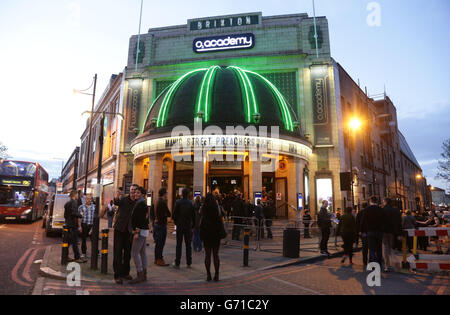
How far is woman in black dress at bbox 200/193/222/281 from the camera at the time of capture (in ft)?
20.6

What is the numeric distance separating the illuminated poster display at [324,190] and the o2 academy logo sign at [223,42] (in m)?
15.0

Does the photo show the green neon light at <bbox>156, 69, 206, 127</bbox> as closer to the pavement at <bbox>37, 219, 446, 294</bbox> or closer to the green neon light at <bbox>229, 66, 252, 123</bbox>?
the green neon light at <bbox>229, 66, 252, 123</bbox>

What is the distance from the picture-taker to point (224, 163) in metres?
23.7

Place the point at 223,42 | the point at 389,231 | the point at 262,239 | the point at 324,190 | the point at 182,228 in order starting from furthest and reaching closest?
the point at 223,42
the point at 324,190
the point at 262,239
the point at 389,231
the point at 182,228

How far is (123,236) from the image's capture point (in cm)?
623

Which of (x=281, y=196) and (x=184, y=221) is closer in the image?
(x=184, y=221)

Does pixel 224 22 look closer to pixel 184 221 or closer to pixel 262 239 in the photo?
pixel 262 239

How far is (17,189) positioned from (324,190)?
23.9 m

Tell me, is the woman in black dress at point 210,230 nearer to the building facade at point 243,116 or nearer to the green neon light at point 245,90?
the building facade at point 243,116

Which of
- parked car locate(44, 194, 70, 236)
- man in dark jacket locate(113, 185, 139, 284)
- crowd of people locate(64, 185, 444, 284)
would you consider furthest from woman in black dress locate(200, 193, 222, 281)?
parked car locate(44, 194, 70, 236)

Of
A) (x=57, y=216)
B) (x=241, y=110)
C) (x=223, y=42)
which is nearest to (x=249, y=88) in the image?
(x=241, y=110)
